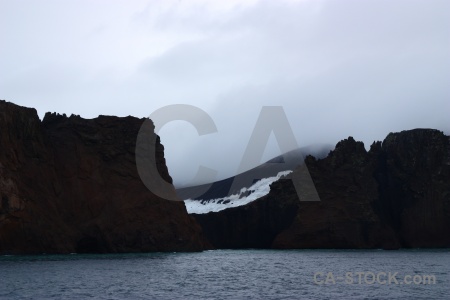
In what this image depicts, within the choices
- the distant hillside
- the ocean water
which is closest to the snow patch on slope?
the distant hillside

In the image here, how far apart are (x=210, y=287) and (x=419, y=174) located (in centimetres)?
9000

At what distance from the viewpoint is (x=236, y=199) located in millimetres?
179500

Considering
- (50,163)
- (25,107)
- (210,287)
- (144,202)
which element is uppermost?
(25,107)

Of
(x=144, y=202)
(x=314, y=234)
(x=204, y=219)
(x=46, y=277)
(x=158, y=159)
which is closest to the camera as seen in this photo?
(x=46, y=277)

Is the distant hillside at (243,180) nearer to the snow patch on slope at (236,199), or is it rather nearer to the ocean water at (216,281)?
the snow patch on slope at (236,199)

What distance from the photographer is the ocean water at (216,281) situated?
Result: 145 ft

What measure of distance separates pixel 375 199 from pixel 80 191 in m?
58.9

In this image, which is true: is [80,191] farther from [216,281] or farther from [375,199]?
[375,199]

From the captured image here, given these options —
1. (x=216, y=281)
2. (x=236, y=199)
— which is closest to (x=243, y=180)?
(x=236, y=199)

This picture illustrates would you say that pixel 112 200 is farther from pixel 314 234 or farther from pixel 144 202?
pixel 314 234

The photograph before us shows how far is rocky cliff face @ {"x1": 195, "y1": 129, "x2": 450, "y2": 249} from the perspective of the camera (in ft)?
412

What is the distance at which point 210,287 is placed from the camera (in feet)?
165

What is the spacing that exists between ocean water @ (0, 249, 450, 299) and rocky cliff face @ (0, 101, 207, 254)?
63.8ft

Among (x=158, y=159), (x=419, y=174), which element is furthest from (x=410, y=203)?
(x=158, y=159)
